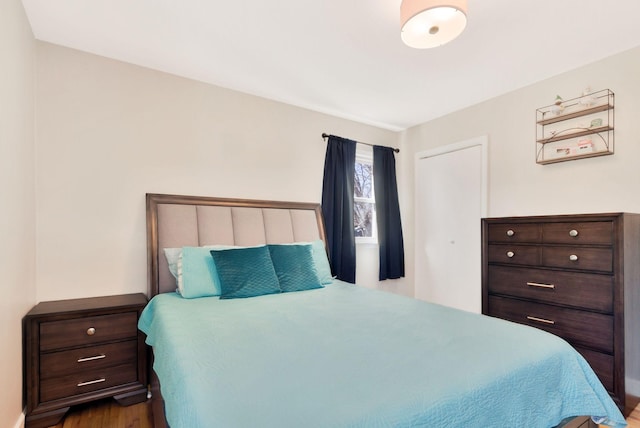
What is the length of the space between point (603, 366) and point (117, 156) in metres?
3.55

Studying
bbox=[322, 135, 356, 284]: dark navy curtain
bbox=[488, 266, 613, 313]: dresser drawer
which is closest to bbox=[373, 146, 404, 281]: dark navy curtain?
bbox=[322, 135, 356, 284]: dark navy curtain

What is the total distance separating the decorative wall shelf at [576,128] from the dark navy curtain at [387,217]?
153 centimetres

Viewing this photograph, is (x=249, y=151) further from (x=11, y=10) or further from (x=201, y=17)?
(x=11, y=10)

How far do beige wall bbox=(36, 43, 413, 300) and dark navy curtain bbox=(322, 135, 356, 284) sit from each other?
73 cm

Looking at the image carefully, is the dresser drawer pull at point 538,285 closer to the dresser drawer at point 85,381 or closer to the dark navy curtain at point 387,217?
the dark navy curtain at point 387,217

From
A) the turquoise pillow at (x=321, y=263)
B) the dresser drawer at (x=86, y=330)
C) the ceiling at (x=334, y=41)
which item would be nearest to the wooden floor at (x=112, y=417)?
the dresser drawer at (x=86, y=330)

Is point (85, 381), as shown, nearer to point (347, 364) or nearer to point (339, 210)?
point (347, 364)

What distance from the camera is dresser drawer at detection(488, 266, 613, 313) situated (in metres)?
2.01

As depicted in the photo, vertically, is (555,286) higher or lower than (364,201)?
lower

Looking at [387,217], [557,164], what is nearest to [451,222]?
[387,217]

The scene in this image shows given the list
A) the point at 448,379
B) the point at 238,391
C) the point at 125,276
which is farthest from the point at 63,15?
the point at 448,379

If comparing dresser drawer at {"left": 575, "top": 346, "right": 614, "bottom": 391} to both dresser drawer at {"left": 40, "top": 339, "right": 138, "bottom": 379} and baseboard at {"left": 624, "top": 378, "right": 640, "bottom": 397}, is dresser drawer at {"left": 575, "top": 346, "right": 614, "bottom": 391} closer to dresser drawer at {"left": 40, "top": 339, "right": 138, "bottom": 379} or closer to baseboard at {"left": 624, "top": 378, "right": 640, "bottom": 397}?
baseboard at {"left": 624, "top": 378, "right": 640, "bottom": 397}

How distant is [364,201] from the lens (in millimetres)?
3840

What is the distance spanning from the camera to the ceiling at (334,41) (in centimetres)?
185
